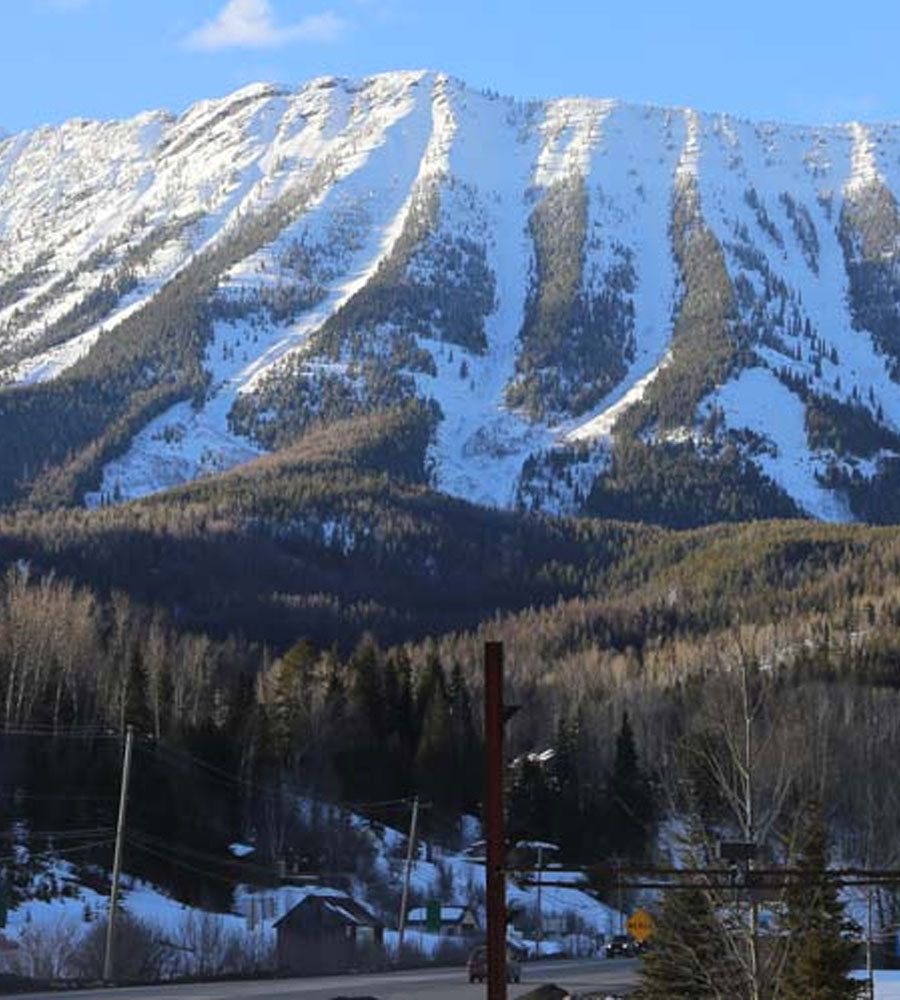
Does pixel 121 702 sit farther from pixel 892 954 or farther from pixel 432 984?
pixel 432 984

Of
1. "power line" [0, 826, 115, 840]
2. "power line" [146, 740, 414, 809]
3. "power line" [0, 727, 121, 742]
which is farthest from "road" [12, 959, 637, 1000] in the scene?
"power line" [0, 727, 121, 742]

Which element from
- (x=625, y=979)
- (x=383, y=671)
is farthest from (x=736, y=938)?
(x=383, y=671)

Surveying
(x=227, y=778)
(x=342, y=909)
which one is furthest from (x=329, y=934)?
(x=227, y=778)

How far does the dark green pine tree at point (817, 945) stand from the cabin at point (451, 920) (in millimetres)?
67793

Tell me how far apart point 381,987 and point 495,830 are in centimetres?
3873

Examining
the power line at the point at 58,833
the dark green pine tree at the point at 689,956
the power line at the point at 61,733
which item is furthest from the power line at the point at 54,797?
the dark green pine tree at the point at 689,956

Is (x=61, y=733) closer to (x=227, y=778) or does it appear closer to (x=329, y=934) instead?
(x=227, y=778)

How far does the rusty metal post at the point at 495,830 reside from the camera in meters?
26.9

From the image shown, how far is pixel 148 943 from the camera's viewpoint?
82688 millimetres

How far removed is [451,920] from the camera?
391 ft

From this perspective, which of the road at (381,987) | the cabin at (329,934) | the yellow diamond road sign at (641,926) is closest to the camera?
the yellow diamond road sign at (641,926)

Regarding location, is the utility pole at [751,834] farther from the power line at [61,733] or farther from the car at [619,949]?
the power line at [61,733]

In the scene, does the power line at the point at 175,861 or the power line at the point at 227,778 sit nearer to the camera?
the power line at the point at 175,861

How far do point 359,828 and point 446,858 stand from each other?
6530mm
